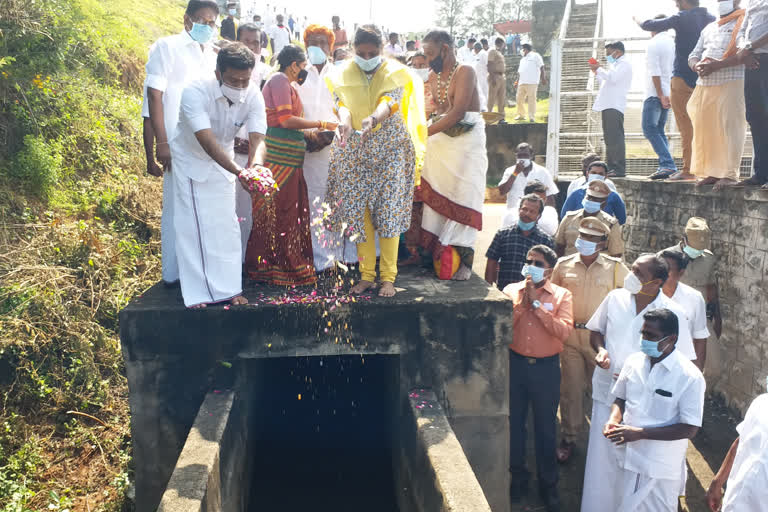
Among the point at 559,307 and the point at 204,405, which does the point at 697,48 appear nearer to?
the point at 559,307

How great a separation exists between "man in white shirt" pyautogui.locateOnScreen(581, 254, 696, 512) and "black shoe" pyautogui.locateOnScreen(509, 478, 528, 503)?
50cm

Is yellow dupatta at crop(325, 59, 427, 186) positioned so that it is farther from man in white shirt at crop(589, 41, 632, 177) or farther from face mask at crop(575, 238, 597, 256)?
man in white shirt at crop(589, 41, 632, 177)

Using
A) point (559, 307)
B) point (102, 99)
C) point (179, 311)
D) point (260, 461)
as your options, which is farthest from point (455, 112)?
point (102, 99)

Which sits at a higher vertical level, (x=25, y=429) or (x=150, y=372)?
(x=150, y=372)

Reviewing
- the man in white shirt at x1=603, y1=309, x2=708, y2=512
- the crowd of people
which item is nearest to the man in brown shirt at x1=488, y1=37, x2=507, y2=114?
the crowd of people

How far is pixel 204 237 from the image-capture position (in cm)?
446

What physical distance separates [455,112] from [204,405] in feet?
8.77

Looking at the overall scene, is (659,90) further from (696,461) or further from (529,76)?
(529,76)

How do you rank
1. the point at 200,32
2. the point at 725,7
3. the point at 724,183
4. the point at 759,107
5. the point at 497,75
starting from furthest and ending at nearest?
the point at 497,75
the point at 724,183
the point at 725,7
the point at 759,107
the point at 200,32

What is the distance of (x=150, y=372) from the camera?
4453 mm

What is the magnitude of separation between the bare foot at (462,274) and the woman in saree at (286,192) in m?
1.10

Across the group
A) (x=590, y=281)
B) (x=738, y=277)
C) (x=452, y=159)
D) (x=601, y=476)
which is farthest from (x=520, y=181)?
(x=601, y=476)

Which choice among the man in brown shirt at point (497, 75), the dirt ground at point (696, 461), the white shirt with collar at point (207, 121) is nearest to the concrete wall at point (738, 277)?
the dirt ground at point (696, 461)

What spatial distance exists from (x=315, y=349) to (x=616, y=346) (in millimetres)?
2130
